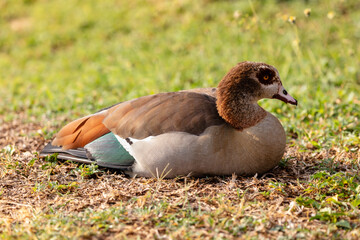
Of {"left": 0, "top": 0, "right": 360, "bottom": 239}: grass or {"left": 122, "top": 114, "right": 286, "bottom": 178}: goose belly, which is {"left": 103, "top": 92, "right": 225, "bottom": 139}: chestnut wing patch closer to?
{"left": 122, "top": 114, "right": 286, "bottom": 178}: goose belly

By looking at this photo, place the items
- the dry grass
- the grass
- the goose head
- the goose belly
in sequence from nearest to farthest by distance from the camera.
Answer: the dry grass → the grass → the goose belly → the goose head

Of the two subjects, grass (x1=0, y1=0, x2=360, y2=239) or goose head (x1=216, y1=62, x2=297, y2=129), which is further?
goose head (x1=216, y1=62, x2=297, y2=129)

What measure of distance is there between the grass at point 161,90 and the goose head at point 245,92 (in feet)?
1.56

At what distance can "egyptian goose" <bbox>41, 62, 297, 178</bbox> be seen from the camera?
11.5ft

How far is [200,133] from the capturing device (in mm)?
3510

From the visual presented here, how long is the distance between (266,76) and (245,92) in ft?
0.72

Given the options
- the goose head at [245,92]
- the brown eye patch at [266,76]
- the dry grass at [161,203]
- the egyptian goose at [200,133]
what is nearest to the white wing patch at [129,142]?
the egyptian goose at [200,133]

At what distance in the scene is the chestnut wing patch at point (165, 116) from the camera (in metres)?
3.56

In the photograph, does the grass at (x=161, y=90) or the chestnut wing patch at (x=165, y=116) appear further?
the chestnut wing patch at (x=165, y=116)

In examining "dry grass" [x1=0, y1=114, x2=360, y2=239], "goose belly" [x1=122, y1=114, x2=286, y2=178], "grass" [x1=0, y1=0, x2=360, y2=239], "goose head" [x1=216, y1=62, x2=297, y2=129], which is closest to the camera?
"dry grass" [x1=0, y1=114, x2=360, y2=239]

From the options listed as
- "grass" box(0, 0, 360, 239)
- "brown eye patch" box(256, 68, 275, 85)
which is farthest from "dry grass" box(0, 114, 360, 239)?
"brown eye patch" box(256, 68, 275, 85)

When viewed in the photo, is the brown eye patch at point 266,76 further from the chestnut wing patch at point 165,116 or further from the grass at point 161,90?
the grass at point 161,90

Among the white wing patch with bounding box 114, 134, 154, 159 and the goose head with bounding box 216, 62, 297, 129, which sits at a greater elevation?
the goose head with bounding box 216, 62, 297, 129

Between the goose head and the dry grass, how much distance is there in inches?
18.9
